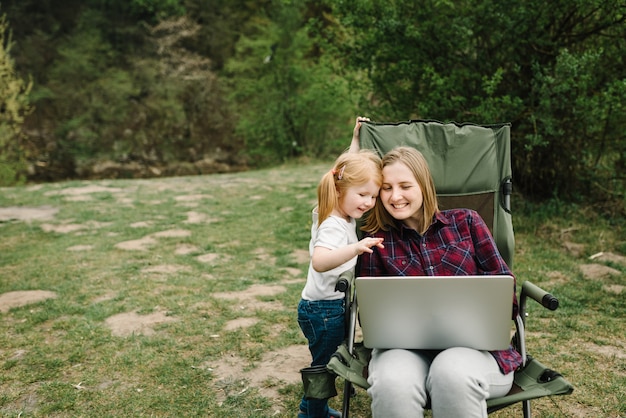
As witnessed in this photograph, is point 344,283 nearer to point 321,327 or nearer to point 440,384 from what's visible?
point 321,327

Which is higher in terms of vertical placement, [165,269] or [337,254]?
[337,254]

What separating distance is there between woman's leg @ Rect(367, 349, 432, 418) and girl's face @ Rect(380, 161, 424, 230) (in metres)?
0.56

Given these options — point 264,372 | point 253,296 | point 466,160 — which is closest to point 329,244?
point 466,160

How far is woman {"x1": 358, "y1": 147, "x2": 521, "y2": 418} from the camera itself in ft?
6.03

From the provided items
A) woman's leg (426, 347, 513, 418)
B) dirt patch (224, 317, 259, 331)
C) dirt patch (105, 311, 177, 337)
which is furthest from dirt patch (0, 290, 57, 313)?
woman's leg (426, 347, 513, 418)

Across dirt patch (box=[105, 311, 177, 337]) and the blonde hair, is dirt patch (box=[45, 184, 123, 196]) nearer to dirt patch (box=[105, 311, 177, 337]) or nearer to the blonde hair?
dirt patch (box=[105, 311, 177, 337])

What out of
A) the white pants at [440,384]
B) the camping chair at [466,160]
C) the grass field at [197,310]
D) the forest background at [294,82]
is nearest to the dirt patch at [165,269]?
the grass field at [197,310]

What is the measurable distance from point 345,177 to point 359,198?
101 millimetres

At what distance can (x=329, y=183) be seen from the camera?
223cm

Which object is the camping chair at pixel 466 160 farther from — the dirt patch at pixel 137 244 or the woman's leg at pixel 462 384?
the dirt patch at pixel 137 244

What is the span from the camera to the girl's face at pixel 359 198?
7.15ft

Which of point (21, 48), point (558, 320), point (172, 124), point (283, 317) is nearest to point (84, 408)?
point (283, 317)

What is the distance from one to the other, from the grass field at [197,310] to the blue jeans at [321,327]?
0.93 feet

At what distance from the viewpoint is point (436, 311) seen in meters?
1.78
